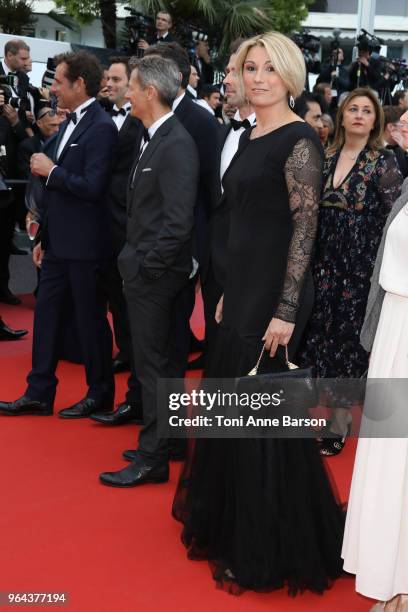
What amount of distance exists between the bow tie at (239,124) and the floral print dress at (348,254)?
480mm

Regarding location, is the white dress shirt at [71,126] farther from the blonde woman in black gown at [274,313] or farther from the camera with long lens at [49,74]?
the camera with long lens at [49,74]

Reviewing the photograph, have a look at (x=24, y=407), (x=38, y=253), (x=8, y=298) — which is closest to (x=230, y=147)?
(x=38, y=253)

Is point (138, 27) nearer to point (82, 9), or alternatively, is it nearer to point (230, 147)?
point (230, 147)

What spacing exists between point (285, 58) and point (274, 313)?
82 centimetres

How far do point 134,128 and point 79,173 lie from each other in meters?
0.43

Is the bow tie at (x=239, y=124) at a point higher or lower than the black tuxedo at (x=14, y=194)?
higher

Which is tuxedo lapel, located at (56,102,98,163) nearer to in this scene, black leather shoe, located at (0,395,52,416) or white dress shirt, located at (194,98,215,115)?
white dress shirt, located at (194,98,215,115)

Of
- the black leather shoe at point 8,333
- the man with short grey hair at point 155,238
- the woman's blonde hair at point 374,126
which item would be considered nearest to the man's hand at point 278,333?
the man with short grey hair at point 155,238

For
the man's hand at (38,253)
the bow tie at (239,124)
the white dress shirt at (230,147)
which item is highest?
the bow tie at (239,124)

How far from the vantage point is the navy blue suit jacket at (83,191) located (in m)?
4.51

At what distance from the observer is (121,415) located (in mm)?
4727

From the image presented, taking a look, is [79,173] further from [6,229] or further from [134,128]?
[6,229]

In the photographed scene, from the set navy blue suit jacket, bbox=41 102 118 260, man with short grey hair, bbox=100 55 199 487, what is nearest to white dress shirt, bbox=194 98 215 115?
navy blue suit jacket, bbox=41 102 118 260

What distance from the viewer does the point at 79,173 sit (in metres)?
4.60
